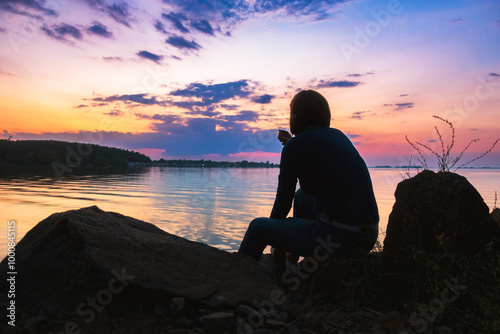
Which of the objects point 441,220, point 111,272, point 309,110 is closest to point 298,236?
point 309,110

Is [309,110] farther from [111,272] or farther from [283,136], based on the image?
[111,272]

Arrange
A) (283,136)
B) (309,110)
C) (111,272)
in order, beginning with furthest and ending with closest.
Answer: (283,136) < (309,110) < (111,272)

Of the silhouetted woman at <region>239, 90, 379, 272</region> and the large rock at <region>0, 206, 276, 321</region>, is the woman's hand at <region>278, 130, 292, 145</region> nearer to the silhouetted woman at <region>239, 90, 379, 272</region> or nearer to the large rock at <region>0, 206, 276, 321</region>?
the silhouetted woman at <region>239, 90, 379, 272</region>

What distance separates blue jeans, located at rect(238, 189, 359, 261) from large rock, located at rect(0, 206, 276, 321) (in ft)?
0.97

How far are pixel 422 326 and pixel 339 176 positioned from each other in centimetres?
150

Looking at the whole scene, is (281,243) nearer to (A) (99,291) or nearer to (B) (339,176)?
(B) (339,176)

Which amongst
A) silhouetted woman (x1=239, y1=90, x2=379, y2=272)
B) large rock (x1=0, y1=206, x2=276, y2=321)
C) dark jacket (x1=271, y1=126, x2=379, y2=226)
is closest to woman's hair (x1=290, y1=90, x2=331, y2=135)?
silhouetted woman (x1=239, y1=90, x2=379, y2=272)

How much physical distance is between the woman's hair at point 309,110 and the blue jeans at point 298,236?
1036mm

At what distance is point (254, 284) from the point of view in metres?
3.56

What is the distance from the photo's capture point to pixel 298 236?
3.52m

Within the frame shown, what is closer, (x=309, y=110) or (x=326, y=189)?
(x=326, y=189)

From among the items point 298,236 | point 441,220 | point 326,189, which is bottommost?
point 298,236

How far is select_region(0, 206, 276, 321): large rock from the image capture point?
3.01m

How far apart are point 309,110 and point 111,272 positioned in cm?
262
